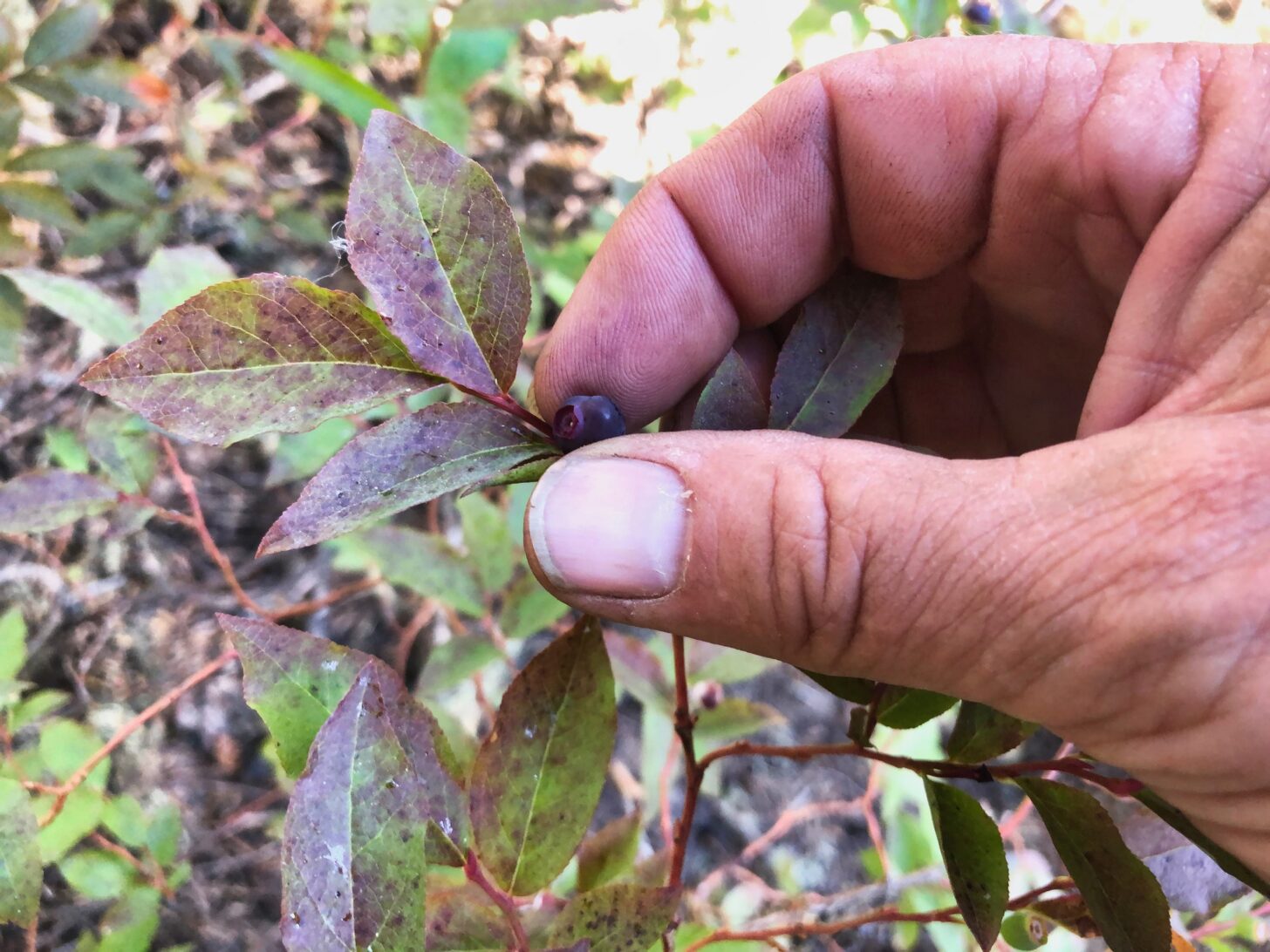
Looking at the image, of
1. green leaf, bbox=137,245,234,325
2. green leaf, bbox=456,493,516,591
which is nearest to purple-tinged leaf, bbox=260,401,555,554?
green leaf, bbox=456,493,516,591

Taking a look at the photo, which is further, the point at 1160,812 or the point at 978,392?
the point at 978,392

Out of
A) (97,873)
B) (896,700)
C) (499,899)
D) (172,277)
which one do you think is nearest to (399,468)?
(499,899)

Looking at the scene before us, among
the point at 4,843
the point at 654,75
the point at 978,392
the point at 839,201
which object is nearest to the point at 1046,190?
the point at 839,201

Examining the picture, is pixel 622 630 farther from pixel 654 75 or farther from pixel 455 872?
pixel 654 75

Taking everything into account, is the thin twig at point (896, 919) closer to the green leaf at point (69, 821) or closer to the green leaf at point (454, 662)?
the green leaf at point (454, 662)

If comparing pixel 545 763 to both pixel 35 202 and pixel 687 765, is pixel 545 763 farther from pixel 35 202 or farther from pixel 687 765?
pixel 35 202

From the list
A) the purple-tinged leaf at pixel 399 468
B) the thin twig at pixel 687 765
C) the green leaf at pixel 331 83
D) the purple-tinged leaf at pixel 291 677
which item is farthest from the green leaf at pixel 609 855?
the green leaf at pixel 331 83

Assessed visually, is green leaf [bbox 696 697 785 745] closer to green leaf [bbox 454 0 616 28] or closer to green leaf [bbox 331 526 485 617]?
green leaf [bbox 331 526 485 617]
